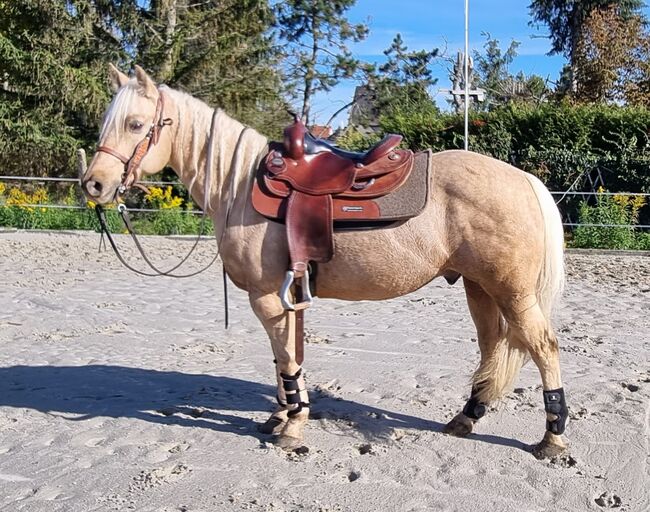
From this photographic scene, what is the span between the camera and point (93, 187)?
11.1ft

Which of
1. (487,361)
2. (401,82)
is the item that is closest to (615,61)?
(401,82)

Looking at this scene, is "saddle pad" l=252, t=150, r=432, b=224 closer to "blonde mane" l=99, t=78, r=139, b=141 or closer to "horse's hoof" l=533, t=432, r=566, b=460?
"blonde mane" l=99, t=78, r=139, b=141

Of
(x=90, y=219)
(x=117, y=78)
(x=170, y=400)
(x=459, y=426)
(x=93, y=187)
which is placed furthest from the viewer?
(x=90, y=219)

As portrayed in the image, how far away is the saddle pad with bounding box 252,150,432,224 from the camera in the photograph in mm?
3385

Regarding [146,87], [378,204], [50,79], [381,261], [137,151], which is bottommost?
[381,261]

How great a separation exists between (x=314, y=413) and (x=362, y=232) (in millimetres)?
1316

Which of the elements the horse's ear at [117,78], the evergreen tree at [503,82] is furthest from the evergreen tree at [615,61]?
the horse's ear at [117,78]

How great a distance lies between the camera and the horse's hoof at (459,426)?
3801mm

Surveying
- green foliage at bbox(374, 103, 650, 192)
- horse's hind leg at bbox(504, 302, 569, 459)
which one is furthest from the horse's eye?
green foliage at bbox(374, 103, 650, 192)

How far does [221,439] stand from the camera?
3740mm

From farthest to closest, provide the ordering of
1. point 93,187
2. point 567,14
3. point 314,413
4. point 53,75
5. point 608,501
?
point 567,14 < point 53,75 < point 314,413 < point 93,187 < point 608,501

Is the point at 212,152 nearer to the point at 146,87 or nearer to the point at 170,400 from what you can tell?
the point at 146,87

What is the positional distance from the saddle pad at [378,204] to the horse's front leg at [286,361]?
0.46 metres

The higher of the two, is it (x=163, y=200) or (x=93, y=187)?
(x=93, y=187)
